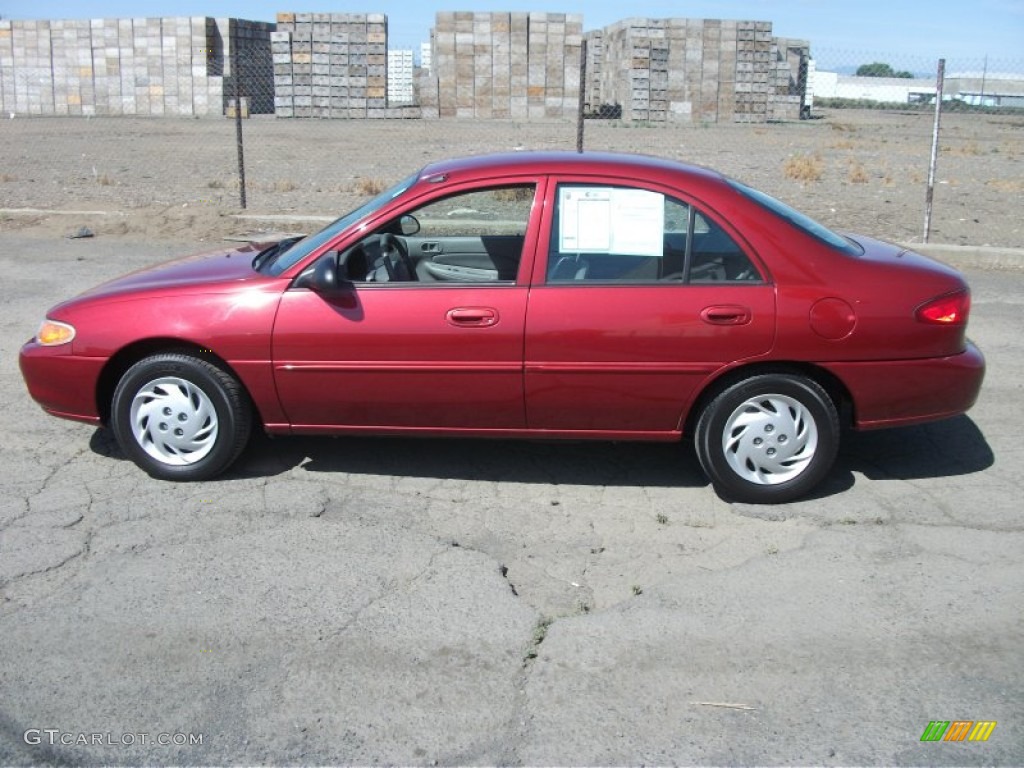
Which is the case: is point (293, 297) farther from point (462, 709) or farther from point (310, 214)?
point (310, 214)

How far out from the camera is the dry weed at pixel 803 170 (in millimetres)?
18859

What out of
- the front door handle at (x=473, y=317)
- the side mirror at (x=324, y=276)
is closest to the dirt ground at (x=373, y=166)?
the side mirror at (x=324, y=276)

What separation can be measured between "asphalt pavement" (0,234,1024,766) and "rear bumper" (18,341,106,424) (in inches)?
13.7

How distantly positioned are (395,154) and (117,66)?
71.1ft

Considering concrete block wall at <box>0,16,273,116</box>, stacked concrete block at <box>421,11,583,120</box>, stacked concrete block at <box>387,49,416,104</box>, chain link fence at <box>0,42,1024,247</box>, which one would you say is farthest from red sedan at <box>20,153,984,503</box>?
concrete block wall at <box>0,16,273,116</box>

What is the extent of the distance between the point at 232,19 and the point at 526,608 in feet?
133

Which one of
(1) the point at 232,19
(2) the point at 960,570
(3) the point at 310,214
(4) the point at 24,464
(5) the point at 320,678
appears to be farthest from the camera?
(1) the point at 232,19

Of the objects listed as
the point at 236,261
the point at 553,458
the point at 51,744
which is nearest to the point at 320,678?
the point at 51,744

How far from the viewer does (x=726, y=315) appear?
486 cm

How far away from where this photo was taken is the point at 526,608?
163 inches

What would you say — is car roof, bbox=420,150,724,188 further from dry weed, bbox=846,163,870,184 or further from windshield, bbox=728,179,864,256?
dry weed, bbox=846,163,870,184

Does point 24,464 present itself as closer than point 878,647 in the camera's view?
No

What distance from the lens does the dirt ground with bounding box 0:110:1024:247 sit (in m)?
13.6

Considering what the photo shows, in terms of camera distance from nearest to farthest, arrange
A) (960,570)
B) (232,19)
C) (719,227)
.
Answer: (960,570), (719,227), (232,19)
